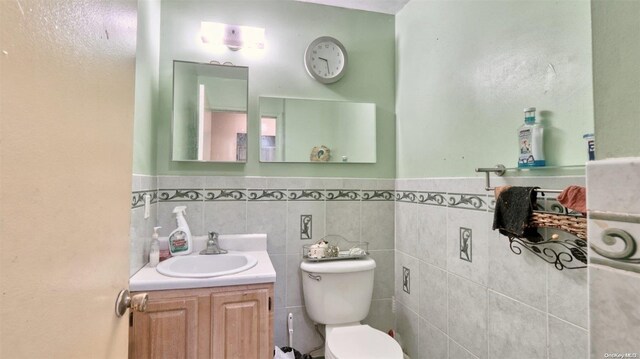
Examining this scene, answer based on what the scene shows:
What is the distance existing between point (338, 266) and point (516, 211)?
0.97m

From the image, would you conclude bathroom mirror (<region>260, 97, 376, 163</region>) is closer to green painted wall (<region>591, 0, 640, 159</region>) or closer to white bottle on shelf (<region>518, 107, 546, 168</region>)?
white bottle on shelf (<region>518, 107, 546, 168</region>)

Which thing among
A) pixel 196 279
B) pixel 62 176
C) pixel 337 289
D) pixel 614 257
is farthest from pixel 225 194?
pixel 614 257

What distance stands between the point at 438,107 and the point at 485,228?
2.32 ft

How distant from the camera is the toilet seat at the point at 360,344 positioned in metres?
1.36

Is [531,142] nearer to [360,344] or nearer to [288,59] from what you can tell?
[360,344]

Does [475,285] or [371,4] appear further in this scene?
[371,4]

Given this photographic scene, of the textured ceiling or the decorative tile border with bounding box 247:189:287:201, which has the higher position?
the textured ceiling

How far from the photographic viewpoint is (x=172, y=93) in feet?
5.65

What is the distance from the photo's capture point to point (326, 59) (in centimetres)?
193

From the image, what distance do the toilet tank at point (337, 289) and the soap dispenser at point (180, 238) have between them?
0.68m

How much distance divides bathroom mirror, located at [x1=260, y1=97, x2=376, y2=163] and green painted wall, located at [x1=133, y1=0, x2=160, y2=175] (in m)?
0.62

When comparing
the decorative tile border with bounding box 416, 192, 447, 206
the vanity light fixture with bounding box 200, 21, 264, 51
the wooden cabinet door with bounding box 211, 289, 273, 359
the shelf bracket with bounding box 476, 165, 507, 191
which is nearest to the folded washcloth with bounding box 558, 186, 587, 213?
the shelf bracket with bounding box 476, 165, 507, 191

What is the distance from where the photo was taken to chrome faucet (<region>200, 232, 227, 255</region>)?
163cm

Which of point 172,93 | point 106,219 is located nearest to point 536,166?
point 106,219
